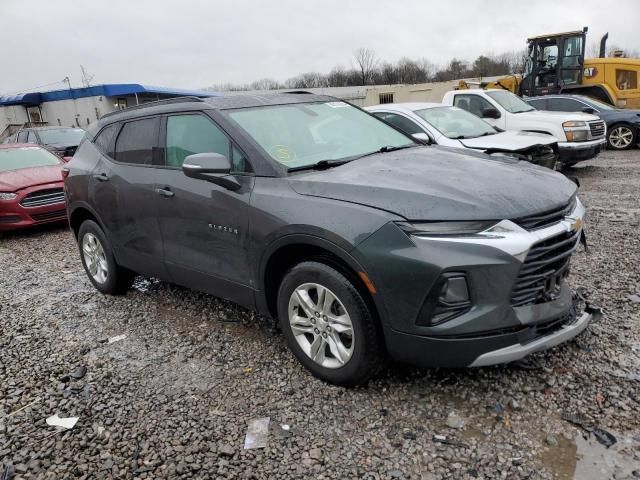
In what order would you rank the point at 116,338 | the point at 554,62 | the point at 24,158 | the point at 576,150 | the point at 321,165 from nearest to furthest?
the point at 321,165, the point at 116,338, the point at 24,158, the point at 576,150, the point at 554,62

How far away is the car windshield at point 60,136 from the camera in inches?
540

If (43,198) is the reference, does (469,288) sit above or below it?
above

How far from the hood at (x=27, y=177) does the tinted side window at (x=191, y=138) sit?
210 inches

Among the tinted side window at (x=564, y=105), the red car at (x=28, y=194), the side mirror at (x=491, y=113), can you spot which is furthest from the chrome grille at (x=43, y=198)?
the tinted side window at (x=564, y=105)

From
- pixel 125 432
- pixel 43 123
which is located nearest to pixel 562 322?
pixel 125 432

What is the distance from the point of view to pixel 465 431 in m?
2.60

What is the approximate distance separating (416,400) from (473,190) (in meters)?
1.27

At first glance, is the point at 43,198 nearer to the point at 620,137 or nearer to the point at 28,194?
the point at 28,194

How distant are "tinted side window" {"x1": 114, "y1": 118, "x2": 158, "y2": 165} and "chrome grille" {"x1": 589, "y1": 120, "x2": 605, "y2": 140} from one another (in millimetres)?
9240

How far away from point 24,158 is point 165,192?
692 centimetres

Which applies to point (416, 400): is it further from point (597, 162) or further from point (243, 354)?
point (597, 162)

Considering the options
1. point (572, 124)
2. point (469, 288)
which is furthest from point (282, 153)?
point (572, 124)

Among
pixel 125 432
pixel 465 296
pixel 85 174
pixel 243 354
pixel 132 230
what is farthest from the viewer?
pixel 85 174

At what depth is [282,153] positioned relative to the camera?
10.9ft
